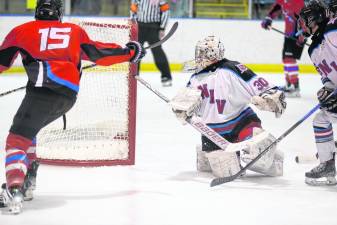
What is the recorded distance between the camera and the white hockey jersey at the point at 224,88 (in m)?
3.63

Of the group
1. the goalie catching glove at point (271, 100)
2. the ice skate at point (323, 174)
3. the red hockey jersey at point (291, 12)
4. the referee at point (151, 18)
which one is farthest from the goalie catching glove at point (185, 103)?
the referee at point (151, 18)

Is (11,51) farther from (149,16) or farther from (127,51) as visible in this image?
(149,16)

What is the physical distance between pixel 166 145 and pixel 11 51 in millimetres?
1885

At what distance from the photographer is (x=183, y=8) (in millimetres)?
10102

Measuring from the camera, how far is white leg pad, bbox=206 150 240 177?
3623 millimetres

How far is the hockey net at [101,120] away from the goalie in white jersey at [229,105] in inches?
16.5

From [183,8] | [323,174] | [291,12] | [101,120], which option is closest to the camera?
[323,174]

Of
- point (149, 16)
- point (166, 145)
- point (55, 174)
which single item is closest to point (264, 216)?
point (55, 174)

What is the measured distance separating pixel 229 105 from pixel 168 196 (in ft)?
2.00

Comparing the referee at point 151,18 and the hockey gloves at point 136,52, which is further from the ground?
the hockey gloves at point 136,52

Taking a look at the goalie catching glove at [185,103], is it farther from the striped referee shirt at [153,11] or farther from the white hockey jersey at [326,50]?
the striped referee shirt at [153,11]

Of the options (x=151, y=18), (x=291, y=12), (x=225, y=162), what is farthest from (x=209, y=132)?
(x=151, y=18)

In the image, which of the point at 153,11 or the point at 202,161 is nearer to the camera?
the point at 202,161

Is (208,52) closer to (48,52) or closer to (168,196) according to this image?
(168,196)
